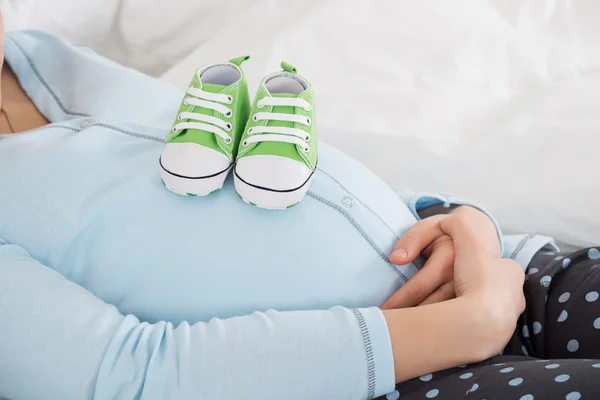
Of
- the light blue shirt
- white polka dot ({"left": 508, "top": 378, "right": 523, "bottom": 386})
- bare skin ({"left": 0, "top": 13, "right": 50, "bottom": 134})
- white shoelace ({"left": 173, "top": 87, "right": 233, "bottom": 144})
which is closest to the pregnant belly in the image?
the light blue shirt

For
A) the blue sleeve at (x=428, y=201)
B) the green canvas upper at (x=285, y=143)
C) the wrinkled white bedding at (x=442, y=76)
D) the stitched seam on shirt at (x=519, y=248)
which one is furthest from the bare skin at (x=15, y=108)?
the stitched seam on shirt at (x=519, y=248)

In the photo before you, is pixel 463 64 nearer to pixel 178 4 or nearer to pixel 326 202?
pixel 326 202

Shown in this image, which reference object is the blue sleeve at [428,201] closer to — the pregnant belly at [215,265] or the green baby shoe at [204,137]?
the pregnant belly at [215,265]

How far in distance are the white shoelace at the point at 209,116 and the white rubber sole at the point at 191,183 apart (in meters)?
0.06

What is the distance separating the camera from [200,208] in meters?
0.81

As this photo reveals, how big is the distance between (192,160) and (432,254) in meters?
0.36

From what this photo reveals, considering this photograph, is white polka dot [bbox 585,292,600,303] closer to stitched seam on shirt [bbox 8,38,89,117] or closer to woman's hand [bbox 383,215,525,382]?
woman's hand [bbox 383,215,525,382]

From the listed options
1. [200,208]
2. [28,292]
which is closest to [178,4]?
[200,208]

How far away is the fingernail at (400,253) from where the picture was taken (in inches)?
32.2

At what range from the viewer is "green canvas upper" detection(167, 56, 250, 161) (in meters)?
0.81

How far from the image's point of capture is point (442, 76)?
1.23m

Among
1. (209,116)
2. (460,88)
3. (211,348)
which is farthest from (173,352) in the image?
(460,88)

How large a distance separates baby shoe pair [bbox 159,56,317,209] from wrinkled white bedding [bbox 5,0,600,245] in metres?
0.34

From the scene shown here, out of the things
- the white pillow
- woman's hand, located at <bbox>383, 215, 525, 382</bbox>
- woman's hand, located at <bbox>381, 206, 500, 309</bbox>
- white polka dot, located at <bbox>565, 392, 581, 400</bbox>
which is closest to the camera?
white polka dot, located at <bbox>565, 392, 581, 400</bbox>
